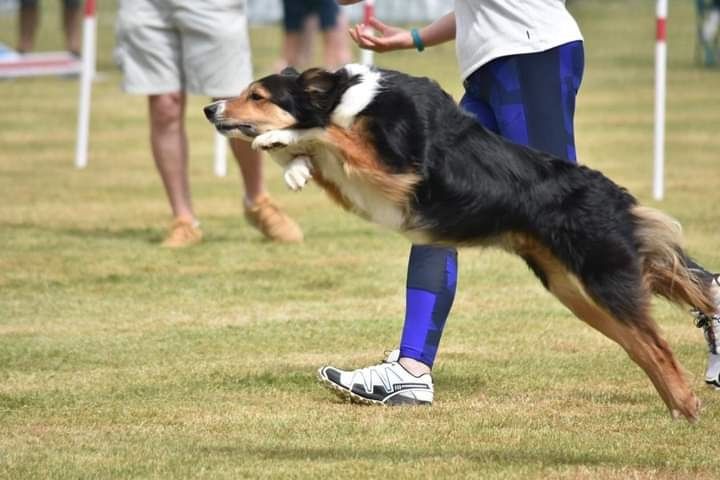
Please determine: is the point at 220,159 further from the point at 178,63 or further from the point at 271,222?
the point at 178,63

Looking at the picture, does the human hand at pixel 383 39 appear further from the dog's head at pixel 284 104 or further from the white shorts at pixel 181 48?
the white shorts at pixel 181 48

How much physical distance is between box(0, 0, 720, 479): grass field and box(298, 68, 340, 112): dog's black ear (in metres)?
1.21

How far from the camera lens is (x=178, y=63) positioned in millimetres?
9422

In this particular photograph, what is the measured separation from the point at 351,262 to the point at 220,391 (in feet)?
10.5

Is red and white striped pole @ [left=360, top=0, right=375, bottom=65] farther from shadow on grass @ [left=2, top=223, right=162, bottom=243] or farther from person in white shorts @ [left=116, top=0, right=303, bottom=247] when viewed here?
shadow on grass @ [left=2, top=223, right=162, bottom=243]

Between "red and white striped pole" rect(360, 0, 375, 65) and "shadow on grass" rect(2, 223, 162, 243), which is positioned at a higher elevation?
"red and white striped pole" rect(360, 0, 375, 65)

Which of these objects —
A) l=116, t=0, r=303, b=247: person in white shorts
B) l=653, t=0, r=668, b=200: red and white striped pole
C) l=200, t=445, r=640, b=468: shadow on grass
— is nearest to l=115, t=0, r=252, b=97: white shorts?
l=116, t=0, r=303, b=247: person in white shorts

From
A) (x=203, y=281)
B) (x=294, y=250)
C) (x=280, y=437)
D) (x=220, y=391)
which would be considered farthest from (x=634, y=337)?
(x=294, y=250)

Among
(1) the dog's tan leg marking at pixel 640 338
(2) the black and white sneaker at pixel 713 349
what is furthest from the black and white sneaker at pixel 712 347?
(1) the dog's tan leg marking at pixel 640 338

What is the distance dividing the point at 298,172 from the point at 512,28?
1.14 m

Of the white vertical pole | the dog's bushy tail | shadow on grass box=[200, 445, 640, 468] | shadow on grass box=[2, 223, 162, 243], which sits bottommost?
the white vertical pole

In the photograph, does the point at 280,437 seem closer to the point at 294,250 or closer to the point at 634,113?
the point at 294,250

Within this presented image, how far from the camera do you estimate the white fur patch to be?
5.20m

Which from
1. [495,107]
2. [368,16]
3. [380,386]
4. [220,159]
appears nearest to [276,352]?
[380,386]
